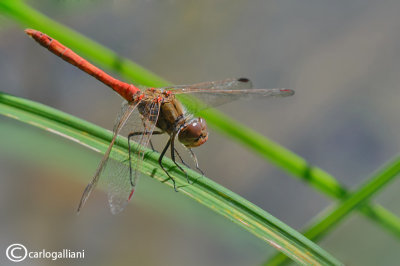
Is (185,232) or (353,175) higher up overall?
(353,175)

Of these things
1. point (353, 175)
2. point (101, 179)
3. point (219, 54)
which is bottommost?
point (101, 179)

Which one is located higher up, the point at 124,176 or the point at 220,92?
the point at 220,92

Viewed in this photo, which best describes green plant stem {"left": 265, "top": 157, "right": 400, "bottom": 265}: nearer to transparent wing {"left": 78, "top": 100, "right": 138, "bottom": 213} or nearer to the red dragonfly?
the red dragonfly

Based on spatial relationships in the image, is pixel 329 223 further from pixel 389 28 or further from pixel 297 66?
pixel 389 28

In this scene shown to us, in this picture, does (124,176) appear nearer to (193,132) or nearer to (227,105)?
(193,132)

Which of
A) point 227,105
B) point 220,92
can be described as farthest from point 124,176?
point 227,105


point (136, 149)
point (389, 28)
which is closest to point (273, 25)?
point (389, 28)
